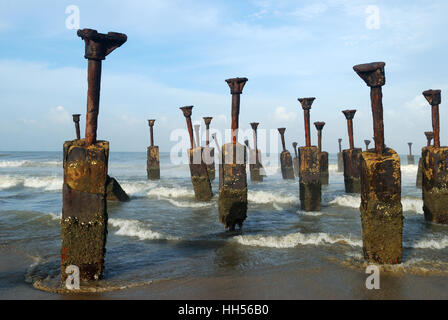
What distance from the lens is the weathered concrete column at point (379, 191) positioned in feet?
15.5

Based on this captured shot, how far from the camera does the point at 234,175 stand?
7359mm

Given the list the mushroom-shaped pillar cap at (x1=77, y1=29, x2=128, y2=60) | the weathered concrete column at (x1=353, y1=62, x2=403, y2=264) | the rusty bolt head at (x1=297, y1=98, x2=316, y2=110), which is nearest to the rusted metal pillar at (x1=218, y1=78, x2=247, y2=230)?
the weathered concrete column at (x1=353, y1=62, x2=403, y2=264)

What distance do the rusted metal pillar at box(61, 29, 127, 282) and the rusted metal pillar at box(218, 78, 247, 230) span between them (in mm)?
3324

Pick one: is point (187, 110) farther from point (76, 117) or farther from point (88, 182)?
point (88, 182)

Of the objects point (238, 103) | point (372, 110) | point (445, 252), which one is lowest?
point (445, 252)

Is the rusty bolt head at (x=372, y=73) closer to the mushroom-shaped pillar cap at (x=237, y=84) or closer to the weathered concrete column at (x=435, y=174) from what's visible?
the mushroom-shaped pillar cap at (x=237, y=84)

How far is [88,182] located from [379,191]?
3.82 m

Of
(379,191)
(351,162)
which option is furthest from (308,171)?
(379,191)

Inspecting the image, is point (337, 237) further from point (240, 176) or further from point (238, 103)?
point (238, 103)

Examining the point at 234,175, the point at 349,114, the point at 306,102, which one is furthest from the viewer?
the point at 349,114

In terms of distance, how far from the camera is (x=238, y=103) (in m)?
7.52
